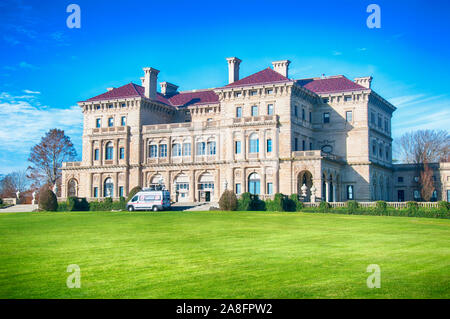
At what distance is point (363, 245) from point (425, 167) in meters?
57.9

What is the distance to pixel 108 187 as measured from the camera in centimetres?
7544

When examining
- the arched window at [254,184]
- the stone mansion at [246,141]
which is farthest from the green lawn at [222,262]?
the arched window at [254,184]

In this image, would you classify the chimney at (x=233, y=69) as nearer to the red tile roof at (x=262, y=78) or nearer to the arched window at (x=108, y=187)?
the red tile roof at (x=262, y=78)

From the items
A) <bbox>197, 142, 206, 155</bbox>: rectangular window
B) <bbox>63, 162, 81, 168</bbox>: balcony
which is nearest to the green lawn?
<bbox>197, 142, 206, 155</bbox>: rectangular window

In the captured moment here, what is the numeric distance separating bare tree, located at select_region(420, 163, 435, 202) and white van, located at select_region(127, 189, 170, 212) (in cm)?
3832

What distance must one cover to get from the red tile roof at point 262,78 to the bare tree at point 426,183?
25.4 meters

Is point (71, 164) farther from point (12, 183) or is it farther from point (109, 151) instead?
point (12, 183)

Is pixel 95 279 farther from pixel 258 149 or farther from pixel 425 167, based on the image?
pixel 425 167

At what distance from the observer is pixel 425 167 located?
77.6 metres

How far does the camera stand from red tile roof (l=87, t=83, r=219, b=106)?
76.4 metres

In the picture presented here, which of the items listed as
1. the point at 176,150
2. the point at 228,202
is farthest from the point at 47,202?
the point at 228,202

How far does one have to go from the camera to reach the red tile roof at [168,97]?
251ft
